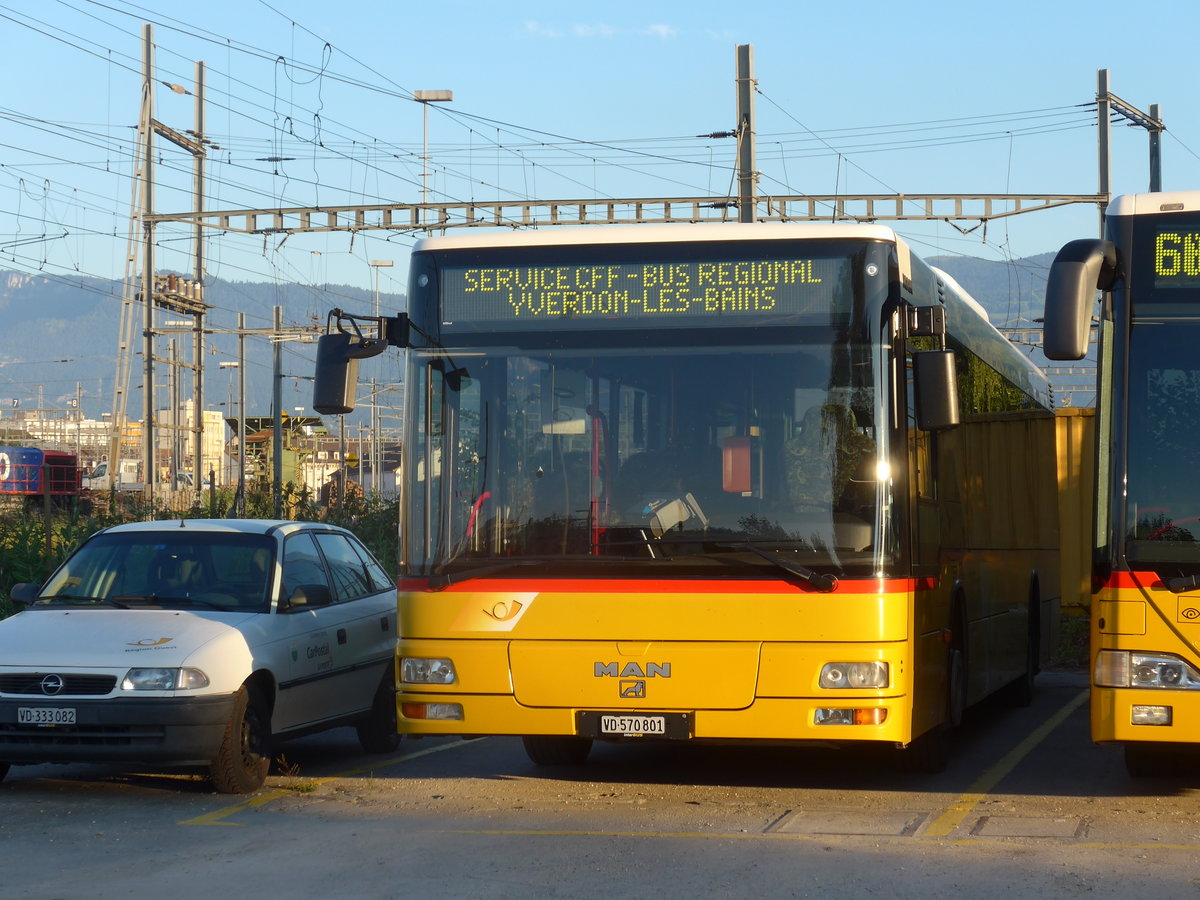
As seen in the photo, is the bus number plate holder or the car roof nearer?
the bus number plate holder

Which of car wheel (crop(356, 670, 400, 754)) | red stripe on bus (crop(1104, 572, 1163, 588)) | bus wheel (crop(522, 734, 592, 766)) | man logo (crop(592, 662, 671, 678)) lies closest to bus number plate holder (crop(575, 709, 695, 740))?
man logo (crop(592, 662, 671, 678))

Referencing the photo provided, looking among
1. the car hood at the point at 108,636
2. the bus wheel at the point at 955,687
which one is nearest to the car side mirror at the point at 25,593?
the car hood at the point at 108,636

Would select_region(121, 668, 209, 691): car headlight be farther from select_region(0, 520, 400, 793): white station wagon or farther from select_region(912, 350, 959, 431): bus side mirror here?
select_region(912, 350, 959, 431): bus side mirror

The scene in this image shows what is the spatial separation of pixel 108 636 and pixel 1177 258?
6262mm

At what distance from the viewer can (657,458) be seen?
30.0 feet

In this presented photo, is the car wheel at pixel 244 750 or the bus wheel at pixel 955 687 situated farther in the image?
the bus wheel at pixel 955 687

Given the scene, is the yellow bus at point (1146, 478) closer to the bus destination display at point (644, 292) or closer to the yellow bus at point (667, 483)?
the yellow bus at point (667, 483)

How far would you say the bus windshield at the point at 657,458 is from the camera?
29.7 feet

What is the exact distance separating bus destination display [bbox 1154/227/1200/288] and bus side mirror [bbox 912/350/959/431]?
1.16 meters

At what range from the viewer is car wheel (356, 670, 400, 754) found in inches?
476

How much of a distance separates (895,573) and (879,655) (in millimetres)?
430

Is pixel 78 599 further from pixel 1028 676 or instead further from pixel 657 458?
pixel 1028 676

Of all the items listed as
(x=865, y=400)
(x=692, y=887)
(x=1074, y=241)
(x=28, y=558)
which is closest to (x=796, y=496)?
(x=865, y=400)

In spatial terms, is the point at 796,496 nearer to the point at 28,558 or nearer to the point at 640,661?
the point at 640,661
